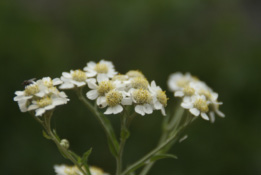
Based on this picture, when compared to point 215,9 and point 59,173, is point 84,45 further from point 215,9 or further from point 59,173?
point 59,173

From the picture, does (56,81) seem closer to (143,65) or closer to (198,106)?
(198,106)

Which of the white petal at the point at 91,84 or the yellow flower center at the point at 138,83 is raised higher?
the white petal at the point at 91,84

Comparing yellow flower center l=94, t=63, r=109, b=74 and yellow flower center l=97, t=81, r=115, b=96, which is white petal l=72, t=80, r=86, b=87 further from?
yellow flower center l=94, t=63, r=109, b=74

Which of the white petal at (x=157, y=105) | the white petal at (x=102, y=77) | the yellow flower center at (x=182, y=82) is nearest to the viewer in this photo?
the white petal at (x=157, y=105)

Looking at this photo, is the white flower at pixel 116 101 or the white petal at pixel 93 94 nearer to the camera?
the white flower at pixel 116 101

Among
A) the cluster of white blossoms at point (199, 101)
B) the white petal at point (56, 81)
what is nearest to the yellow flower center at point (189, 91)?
→ the cluster of white blossoms at point (199, 101)

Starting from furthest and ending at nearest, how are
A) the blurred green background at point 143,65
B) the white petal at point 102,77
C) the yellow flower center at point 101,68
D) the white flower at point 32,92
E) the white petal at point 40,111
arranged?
the blurred green background at point 143,65 → the yellow flower center at point 101,68 → the white petal at point 102,77 → the white flower at point 32,92 → the white petal at point 40,111

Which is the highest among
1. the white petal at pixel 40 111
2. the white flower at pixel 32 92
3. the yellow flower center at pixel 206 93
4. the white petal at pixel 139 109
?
the white flower at pixel 32 92

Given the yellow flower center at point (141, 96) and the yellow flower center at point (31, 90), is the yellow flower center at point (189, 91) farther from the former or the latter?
the yellow flower center at point (31, 90)

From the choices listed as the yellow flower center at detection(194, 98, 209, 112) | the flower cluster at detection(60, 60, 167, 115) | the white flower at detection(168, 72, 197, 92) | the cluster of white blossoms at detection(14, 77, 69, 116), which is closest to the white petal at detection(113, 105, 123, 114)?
the flower cluster at detection(60, 60, 167, 115)
